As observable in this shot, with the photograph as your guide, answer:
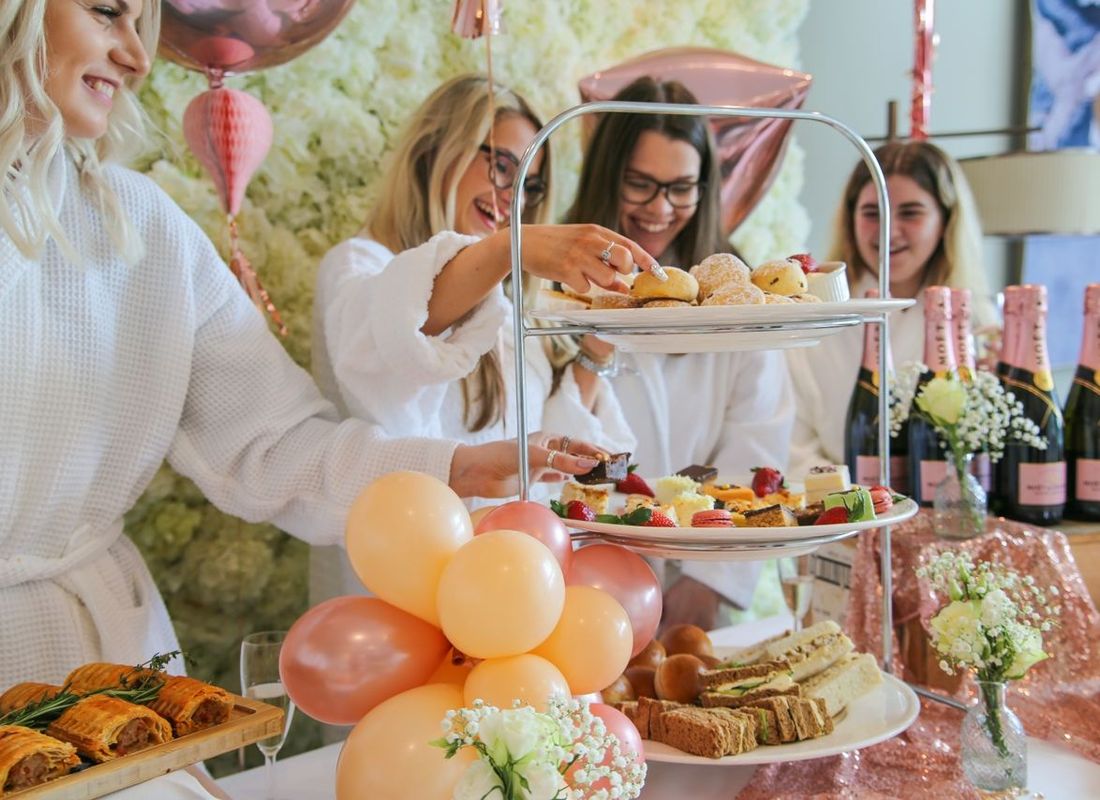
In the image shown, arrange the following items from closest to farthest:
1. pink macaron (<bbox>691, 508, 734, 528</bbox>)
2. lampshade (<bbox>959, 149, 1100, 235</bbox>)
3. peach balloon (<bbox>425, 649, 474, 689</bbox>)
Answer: peach balloon (<bbox>425, 649, 474, 689</bbox>), pink macaron (<bbox>691, 508, 734, 528</bbox>), lampshade (<bbox>959, 149, 1100, 235</bbox>)

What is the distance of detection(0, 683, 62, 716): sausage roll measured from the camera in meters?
0.97

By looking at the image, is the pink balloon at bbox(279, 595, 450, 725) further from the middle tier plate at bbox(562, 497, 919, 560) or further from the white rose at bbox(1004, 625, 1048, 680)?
the white rose at bbox(1004, 625, 1048, 680)

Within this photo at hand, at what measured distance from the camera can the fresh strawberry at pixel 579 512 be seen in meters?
1.19

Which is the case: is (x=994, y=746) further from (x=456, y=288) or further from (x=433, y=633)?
(x=456, y=288)

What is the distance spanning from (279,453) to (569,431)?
67 cm

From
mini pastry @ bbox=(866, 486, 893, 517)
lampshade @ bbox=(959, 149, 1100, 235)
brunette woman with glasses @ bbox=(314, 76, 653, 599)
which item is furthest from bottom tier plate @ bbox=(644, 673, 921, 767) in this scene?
lampshade @ bbox=(959, 149, 1100, 235)

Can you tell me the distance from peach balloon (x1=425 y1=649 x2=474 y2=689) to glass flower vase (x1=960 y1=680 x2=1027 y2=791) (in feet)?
1.94

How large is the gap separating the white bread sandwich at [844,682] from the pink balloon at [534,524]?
16.0 inches

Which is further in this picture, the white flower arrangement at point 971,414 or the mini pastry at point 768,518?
the white flower arrangement at point 971,414

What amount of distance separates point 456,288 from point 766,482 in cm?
50

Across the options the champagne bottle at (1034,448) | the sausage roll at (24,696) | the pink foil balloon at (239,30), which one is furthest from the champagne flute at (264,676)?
the champagne bottle at (1034,448)

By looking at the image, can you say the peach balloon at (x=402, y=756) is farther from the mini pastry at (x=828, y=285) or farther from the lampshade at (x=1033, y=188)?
the lampshade at (x=1033, y=188)

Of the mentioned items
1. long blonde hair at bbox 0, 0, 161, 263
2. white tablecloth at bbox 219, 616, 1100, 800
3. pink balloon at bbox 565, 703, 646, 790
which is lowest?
white tablecloth at bbox 219, 616, 1100, 800

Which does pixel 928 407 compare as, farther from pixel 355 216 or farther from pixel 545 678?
pixel 355 216
